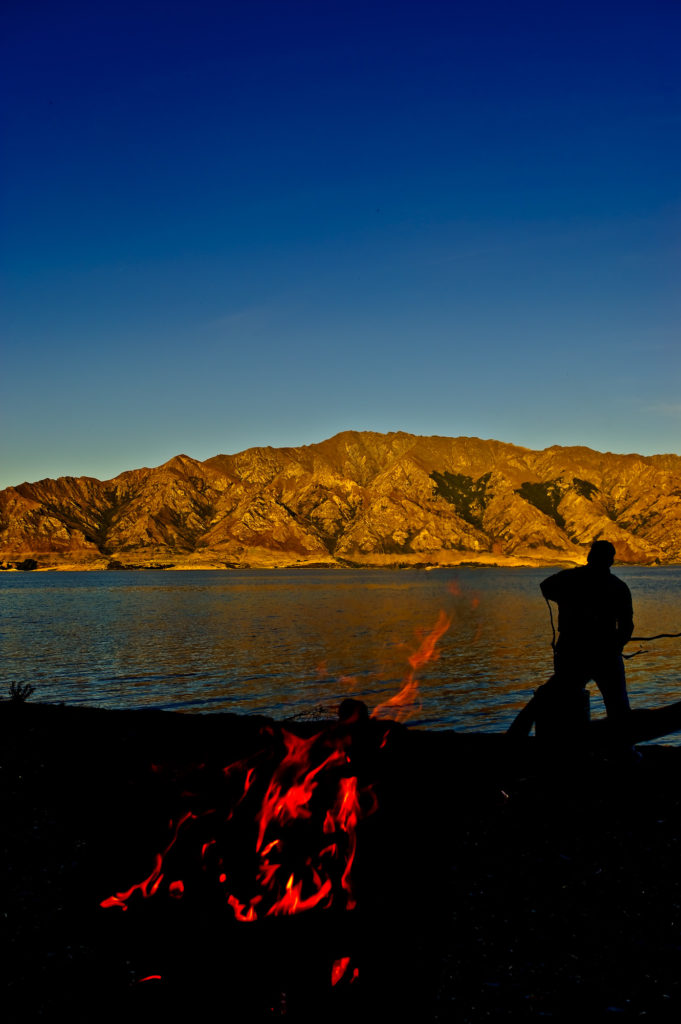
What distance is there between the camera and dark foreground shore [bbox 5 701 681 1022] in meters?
5.45

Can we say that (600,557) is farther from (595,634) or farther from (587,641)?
(587,641)

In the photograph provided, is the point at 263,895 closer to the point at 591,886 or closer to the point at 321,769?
the point at 321,769

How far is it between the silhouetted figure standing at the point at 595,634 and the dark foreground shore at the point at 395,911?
1202 millimetres

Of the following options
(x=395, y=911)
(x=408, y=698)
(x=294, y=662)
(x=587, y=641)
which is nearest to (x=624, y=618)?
(x=587, y=641)

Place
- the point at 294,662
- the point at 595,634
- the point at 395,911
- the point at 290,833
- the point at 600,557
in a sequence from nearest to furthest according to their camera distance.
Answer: the point at 290,833 < the point at 395,911 < the point at 595,634 < the point at 600,557 < the point at 294,662

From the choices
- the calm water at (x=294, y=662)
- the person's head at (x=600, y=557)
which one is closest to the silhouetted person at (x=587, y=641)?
the person's head at (x=600, y=557)

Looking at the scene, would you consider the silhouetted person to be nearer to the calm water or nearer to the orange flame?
the orange flame

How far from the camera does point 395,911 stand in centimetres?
657

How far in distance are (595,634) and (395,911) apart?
4.28m

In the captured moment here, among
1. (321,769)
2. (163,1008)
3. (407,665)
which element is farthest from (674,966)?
(407,665)

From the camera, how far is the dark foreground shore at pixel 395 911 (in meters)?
5.45

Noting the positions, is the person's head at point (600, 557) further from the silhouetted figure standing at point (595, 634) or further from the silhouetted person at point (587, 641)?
the silhouetted figure standing at point (595, 634)

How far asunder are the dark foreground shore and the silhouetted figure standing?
1.20 metres

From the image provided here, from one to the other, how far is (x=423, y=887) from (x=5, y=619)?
71143 millimetres
